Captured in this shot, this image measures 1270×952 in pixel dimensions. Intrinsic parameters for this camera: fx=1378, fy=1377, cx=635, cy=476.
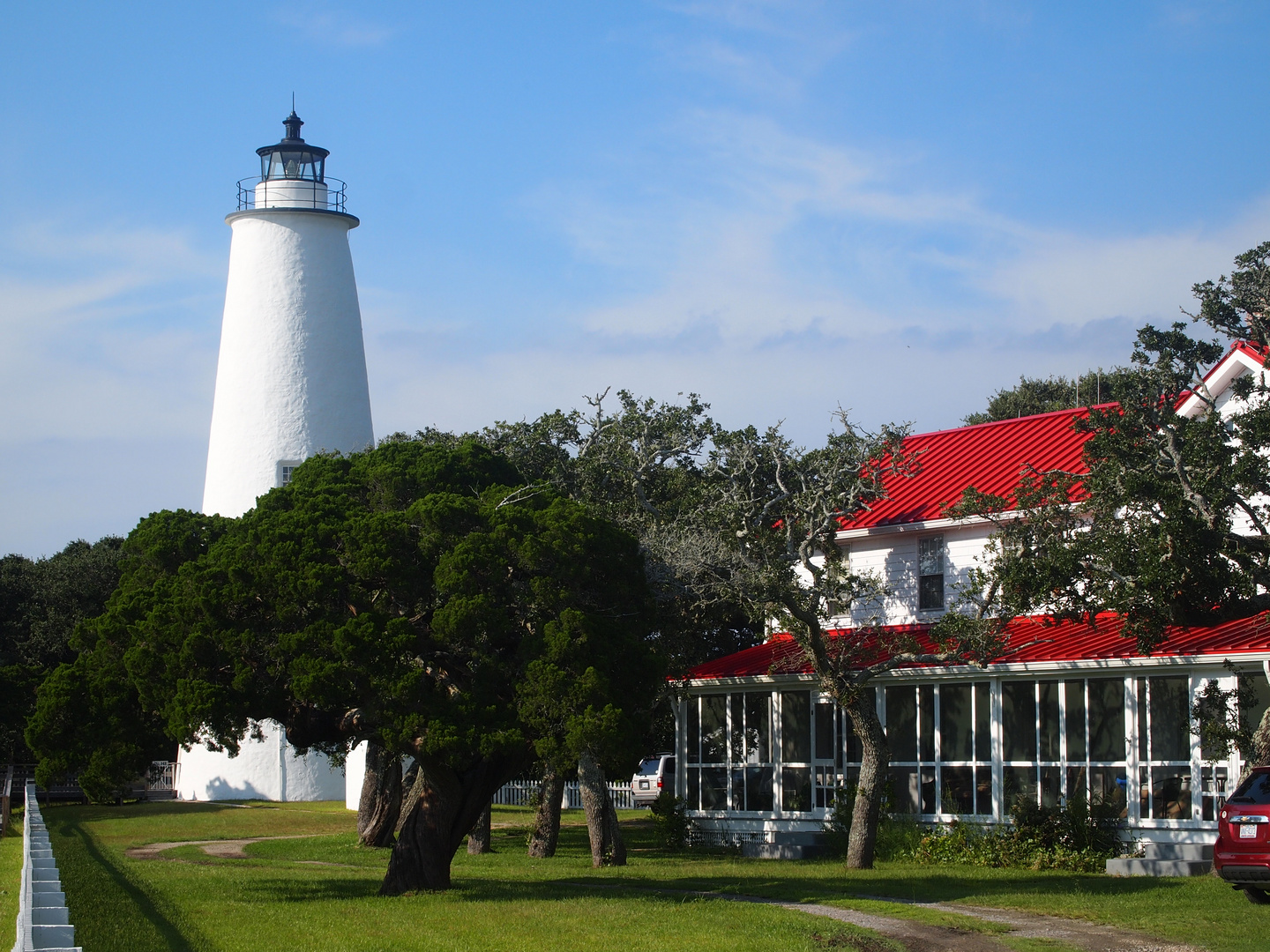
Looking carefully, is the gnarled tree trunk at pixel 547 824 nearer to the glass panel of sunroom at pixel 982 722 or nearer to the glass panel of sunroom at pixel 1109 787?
the glass panel of sunroom at pixel 982 722

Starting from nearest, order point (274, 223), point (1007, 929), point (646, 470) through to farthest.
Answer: point (1007, 929), point (646, 470), point (274, 223)

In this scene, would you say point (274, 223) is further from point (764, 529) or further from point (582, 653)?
point (582, 653)

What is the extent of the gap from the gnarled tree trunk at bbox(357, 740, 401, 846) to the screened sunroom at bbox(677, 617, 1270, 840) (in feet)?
16.7

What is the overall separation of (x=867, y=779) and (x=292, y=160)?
2257 centimetres

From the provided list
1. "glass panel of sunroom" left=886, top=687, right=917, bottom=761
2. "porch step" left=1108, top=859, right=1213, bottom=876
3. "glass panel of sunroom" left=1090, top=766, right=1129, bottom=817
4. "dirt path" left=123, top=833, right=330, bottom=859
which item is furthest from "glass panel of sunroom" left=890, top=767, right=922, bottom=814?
"dirt path" left=123, top=833, right=330, bottom=859

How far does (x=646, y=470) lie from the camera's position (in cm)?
2348

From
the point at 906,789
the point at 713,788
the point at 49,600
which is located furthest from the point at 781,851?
the point at 49,600

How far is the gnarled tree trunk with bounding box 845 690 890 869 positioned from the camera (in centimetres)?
1880

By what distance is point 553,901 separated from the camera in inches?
620

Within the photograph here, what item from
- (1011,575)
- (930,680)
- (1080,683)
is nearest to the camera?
(1011,575)

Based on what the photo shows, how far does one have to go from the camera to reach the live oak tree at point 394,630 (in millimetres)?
14719

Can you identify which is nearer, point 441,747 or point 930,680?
point 441,747

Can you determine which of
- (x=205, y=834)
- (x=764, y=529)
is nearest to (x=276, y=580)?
(x=764, y=529)

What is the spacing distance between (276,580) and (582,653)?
352 cm
